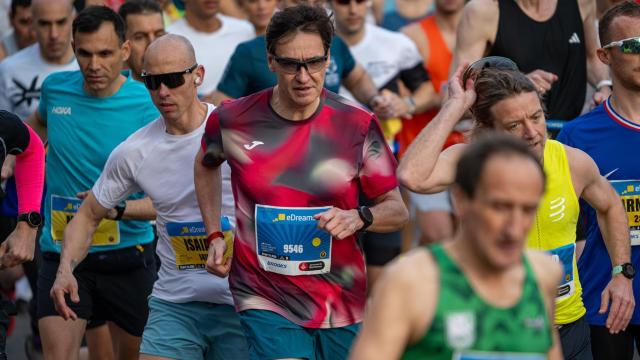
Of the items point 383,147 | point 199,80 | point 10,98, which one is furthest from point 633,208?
point 10,98

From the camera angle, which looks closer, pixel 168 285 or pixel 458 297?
pixel 458 297

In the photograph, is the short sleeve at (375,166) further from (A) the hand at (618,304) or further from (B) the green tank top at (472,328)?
(B) the green tank top at (472,328)

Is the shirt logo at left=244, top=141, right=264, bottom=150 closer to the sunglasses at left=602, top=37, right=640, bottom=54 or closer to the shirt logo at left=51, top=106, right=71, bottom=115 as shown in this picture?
the sunglasses at left=602, top=37, right=640, bottom=54

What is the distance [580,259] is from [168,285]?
79.0 inches

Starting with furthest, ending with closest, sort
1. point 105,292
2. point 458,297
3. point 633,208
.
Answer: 1. point 105,292
2. point 633,208
3. point 458,297

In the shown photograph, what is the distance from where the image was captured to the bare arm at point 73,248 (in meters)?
6.34

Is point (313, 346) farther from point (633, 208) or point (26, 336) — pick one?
point (26, 336)

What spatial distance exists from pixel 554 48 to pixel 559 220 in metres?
2.76

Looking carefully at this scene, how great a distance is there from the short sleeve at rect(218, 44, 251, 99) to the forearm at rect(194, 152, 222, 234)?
251cm

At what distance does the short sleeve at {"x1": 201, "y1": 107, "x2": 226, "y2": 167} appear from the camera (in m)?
5.97

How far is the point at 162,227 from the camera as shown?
6559 millimetres

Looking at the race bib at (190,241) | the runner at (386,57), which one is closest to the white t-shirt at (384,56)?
the runner at (386,57)

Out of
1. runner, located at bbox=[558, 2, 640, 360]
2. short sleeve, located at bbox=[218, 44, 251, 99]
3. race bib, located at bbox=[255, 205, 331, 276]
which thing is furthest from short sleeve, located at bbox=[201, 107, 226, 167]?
short sleeve, located at bbox=[218, 44, 251, 99]

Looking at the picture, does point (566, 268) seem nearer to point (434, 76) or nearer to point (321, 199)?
point (321, 199)
